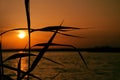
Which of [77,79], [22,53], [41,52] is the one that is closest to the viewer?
[41,52]

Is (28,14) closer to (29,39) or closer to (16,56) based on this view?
(29,39)

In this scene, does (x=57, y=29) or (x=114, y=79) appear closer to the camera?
(x=57, y=29)

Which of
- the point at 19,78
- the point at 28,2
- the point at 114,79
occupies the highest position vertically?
the point at 114,79

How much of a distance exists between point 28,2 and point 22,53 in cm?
43

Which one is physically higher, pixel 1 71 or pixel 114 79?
pixel 114 79

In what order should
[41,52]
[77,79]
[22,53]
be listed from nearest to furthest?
[41,52], [22,53], [77,79]

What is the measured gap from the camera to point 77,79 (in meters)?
27.2

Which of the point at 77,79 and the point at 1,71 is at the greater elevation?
the point at 77,79

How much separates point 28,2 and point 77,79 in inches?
994

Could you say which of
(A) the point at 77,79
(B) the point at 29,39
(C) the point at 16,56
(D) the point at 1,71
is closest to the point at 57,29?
(B) the point at 29,39

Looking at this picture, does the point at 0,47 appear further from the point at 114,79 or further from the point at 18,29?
the point at 114,79

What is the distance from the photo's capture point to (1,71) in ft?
8.10

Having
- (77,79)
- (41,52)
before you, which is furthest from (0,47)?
(77,79)

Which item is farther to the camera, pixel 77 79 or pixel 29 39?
pixel 77 79
